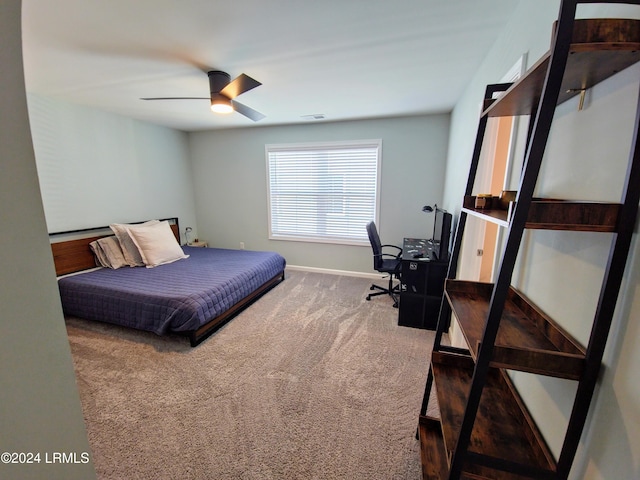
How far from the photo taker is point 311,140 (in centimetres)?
417

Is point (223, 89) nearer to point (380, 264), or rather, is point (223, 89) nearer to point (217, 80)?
point (217, 80)

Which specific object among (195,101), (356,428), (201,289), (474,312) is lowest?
(356,428)

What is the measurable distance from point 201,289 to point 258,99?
84.9 inches

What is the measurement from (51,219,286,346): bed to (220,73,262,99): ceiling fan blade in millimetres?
1815

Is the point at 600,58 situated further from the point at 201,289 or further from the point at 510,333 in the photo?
the point at 201,289

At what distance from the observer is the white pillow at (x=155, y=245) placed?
338 centimetres

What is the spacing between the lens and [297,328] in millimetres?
2799

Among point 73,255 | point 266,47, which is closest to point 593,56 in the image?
point 266,47

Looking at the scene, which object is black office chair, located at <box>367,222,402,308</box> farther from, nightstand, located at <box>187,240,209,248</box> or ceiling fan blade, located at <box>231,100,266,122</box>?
nightstand, located at <box>187,240,209,248</box>

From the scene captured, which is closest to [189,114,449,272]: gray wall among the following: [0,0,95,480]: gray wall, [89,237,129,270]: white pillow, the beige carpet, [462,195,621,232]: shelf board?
the beige carpet

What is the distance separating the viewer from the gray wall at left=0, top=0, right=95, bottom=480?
0.52m

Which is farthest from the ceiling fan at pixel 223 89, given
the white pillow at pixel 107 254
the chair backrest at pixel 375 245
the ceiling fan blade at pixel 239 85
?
the white pillow at pixel 107 254

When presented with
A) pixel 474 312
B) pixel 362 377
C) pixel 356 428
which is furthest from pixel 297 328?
pixel 474 312

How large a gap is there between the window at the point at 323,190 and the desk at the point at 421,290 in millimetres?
1418
